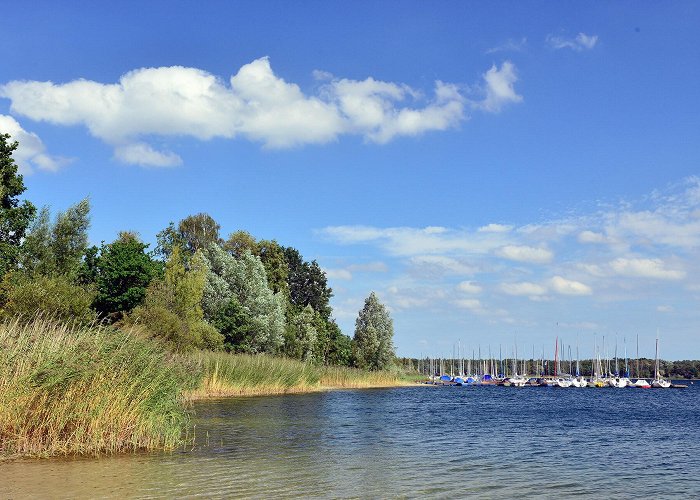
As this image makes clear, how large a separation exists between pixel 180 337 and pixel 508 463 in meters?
33.5

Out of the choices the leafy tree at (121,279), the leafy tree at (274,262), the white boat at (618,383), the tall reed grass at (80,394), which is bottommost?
the white boat at (618,383)

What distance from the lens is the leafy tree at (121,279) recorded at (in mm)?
64688

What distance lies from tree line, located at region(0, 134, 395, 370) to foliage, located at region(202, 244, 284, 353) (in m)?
0.12

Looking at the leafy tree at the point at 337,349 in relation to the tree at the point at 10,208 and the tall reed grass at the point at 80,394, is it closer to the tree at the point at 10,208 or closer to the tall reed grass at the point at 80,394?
the tree at the point at 10,208

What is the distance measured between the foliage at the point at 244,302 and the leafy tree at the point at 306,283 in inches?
1470

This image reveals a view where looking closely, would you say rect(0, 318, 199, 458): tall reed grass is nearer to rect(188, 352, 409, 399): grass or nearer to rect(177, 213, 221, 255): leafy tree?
rect(188, 352, 409, 399): grass

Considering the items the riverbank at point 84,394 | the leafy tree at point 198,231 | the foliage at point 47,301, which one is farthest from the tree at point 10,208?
the leafy tree at point 198,231

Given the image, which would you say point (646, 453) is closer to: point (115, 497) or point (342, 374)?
point (115, 497)

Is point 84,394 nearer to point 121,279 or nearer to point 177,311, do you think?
point 177,311

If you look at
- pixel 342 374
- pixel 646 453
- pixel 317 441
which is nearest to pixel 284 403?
pixel 317 441

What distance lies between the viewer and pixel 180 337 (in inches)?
2003

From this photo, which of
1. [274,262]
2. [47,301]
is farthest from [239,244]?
[47,301]

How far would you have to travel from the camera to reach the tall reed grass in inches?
693

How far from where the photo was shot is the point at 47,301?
3797 centimetres
